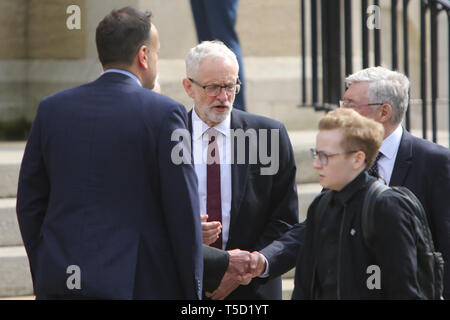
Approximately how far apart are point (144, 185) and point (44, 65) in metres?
5.17

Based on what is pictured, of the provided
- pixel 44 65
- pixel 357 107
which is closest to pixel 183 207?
pixel 357 107

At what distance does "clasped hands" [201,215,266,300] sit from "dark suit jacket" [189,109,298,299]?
9 centimetres

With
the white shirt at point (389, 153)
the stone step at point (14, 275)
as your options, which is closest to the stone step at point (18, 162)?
the stone step at point (14, 275)

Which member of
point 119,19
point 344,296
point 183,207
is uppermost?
point 119,19

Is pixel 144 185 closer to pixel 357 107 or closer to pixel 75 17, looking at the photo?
pixel 357 107

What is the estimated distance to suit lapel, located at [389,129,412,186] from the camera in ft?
11.7

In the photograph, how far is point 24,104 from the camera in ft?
26.2

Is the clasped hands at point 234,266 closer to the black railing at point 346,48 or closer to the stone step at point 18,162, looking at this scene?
the stone step at point 18,162

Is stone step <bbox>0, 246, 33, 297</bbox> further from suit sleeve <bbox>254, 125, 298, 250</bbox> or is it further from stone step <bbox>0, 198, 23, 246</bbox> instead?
suit sleeve <bbox>254, 125, 298, 250</bbox>

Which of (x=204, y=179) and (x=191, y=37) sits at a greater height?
(x=191, y=37)

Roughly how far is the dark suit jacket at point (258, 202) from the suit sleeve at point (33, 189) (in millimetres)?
872

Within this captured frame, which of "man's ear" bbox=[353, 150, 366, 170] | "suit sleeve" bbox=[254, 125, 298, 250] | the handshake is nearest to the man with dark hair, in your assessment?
the handshake

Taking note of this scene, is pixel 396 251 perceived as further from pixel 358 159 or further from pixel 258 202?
pixel 258 202

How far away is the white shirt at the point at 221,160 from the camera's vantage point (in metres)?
3.76
